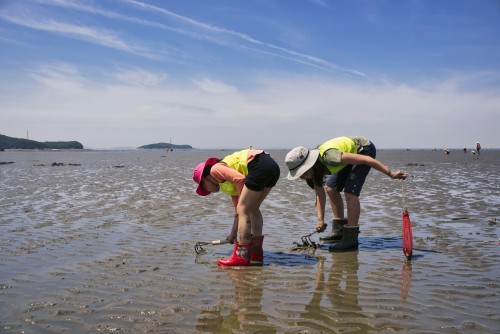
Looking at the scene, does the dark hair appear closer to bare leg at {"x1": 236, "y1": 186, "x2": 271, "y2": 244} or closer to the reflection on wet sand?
bare leg at {"x1": 236, "y1": 186, "x2": 271, "y2": 244}

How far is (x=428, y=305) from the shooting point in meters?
3.85

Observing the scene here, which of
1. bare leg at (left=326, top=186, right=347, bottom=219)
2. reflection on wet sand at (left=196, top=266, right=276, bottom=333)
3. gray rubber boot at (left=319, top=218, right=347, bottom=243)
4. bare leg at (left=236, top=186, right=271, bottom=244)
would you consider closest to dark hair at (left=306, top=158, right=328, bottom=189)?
bare leg at (left=326, top=186, right=347, bottom=219)

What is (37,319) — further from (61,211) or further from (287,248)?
(61,211)

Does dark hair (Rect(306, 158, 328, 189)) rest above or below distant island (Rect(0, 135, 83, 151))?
below

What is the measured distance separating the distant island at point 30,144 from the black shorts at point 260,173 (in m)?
142

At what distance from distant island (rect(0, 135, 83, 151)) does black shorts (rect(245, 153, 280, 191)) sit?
142m

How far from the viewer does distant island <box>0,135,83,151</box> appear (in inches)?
5433

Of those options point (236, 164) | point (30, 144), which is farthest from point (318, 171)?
point (30, 144)

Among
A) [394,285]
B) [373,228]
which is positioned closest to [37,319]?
[394,285]

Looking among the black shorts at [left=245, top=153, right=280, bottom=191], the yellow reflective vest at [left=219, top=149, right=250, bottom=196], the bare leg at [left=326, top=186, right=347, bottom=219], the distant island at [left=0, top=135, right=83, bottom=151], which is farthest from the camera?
the distant island at [left=0, top=135, right=83, bottom=151]

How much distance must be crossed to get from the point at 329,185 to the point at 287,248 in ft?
4.11

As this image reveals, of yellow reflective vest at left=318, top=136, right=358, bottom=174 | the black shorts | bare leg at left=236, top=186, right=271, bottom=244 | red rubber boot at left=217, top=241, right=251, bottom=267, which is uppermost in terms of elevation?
yellow reflective vest at left=318, top=136, right=358, bottom=174

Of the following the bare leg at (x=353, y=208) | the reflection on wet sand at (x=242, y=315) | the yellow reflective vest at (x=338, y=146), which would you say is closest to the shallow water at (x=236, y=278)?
the reflection on wet sand at (x=242, y=315)

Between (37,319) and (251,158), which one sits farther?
(251,158)
